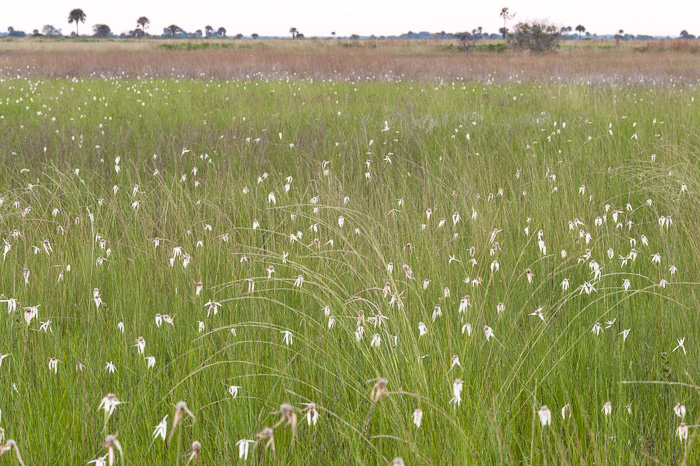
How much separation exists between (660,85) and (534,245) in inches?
500

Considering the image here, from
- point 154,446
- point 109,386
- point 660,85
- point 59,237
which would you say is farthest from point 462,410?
point 660,85

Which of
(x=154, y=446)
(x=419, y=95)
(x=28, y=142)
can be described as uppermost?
(x=419, y=95)

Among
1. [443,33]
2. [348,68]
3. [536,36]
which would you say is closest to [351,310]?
[348,68]

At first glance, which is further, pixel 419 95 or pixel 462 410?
pixel 419 95

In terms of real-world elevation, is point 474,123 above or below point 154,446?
above

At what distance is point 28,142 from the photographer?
7738mm

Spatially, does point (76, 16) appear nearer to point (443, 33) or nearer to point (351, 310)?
point (443, 33)

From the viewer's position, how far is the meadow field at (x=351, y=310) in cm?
228

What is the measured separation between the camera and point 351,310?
3088 millimetres

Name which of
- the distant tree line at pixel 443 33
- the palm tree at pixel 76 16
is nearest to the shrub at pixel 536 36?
the distant tree line at pixel 443 33

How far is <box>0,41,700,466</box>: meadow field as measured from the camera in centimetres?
228

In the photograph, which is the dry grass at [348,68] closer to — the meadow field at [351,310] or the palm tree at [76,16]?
the meadow field at [351,310]

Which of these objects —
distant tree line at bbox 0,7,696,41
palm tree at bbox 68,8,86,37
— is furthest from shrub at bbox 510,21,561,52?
palm tree at bbox 68,8,86,37

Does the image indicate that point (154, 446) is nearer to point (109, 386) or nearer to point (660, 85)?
point (109, 386)
